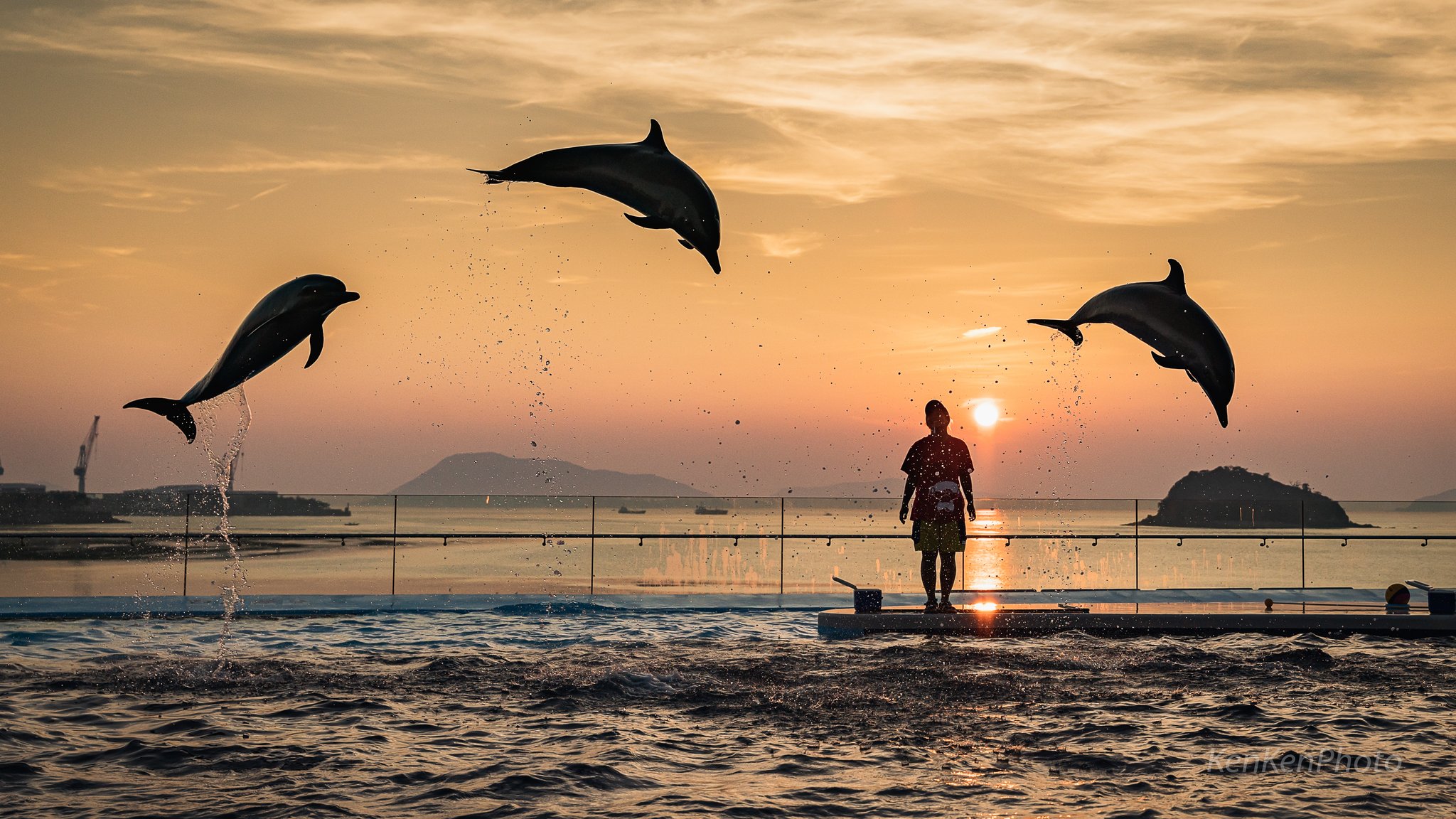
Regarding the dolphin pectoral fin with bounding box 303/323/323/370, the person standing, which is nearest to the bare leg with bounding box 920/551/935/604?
the person standing

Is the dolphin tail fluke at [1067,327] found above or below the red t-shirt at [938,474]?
above

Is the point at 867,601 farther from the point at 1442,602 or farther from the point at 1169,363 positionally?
the point at 1442,602

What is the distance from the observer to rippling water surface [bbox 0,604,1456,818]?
6.98 metres

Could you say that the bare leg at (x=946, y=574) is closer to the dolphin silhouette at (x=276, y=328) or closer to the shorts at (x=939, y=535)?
the shorts at (x=939, y=535)

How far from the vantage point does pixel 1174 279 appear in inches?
389

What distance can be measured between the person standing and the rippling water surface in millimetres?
1060

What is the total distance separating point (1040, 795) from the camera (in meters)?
7.00

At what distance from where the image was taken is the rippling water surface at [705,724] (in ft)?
22.9

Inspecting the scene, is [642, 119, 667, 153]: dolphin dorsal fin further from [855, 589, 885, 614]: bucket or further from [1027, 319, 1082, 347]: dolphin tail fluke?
[855, 589, 885, 614]: bucket

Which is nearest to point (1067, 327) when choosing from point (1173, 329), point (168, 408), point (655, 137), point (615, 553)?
point (1173, 329)

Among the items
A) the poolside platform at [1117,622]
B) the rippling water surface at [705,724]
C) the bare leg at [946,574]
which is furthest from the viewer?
the bare leg at [946,574]

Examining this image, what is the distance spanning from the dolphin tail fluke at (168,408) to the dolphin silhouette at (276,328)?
22 cm

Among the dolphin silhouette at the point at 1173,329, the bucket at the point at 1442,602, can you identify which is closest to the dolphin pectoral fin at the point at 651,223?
the dolphin silhouette at the point at 1173,329

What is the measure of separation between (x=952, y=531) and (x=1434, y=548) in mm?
80002
